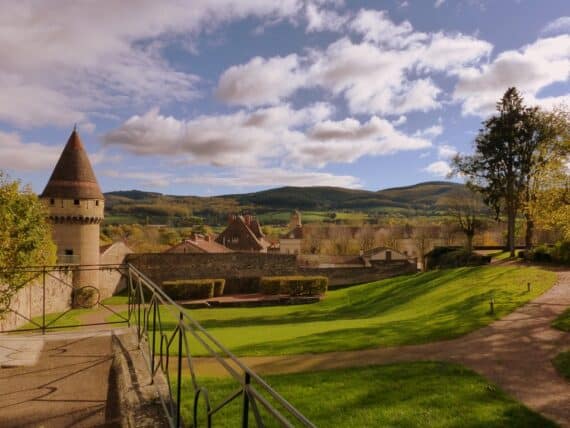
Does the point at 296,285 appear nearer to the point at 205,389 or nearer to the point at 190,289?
the point at 190,289

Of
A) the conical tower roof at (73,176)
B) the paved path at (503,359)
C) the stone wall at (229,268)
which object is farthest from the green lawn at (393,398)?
the stone wall at (229,268)

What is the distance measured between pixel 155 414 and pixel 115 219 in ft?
462

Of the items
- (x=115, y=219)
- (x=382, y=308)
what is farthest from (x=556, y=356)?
(x=115, y=219)

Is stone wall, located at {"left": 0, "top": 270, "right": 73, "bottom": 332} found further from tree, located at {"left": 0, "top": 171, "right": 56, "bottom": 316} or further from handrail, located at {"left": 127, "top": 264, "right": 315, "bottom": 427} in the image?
handrail, located at {"left": 127, "top": 264, "right": 315, "bottom": 427}

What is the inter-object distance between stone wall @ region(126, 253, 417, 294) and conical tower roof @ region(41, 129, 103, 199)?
10320mm

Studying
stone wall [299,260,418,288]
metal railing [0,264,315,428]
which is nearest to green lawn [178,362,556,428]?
metal railing [0,264,315,428]

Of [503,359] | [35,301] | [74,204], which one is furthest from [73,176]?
[503,359]

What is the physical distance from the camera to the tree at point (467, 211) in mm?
33650

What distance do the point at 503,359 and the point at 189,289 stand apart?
96.4 feet

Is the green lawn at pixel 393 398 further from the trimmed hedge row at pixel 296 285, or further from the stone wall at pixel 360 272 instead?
the stone wall at pixel 360 272

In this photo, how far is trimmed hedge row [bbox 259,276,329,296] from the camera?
1401 inches

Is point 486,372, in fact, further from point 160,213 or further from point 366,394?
point 160,213

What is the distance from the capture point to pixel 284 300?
106ft

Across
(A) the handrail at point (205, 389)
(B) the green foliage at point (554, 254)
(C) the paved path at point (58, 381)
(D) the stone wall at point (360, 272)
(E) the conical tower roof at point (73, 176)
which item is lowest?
(D) the stone wall at point (360, 272)
